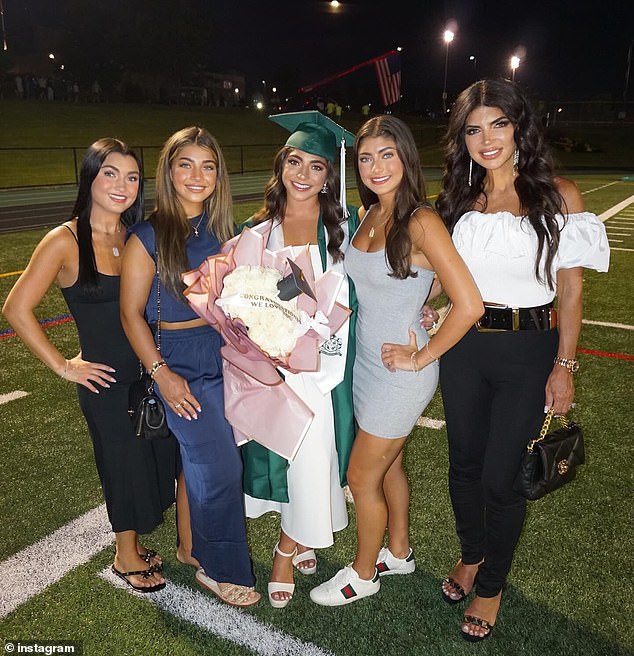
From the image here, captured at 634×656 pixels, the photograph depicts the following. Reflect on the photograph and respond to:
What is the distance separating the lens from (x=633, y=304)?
24.2 feet

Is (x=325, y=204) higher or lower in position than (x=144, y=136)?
lower

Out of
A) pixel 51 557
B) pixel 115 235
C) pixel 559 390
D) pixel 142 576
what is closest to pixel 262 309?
pixel 115 235

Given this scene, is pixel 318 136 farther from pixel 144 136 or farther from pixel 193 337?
pixel 144 136

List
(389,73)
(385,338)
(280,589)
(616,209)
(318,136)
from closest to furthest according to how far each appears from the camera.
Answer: (385,338) < (318,136) < (280,589) < (389,73) < (616,209)

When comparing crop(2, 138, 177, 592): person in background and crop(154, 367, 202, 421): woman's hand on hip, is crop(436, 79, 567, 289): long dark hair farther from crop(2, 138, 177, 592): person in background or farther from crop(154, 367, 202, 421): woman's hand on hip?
crop(2, 138, 177, 592): person in background

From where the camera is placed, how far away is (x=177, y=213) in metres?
2.42

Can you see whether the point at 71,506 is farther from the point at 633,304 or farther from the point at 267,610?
the point at 633,304

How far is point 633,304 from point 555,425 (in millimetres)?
3749

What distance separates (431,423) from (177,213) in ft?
8.65

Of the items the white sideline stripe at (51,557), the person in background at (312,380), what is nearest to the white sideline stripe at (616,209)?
A: the person in background at (312,380)

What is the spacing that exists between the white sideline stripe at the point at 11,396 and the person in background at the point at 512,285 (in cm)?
346

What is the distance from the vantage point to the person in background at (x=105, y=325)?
240cm

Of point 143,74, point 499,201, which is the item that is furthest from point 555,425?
point 143,74

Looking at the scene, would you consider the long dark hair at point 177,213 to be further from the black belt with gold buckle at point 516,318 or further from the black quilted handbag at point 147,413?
the black belt with gold buckle at point 516,318
